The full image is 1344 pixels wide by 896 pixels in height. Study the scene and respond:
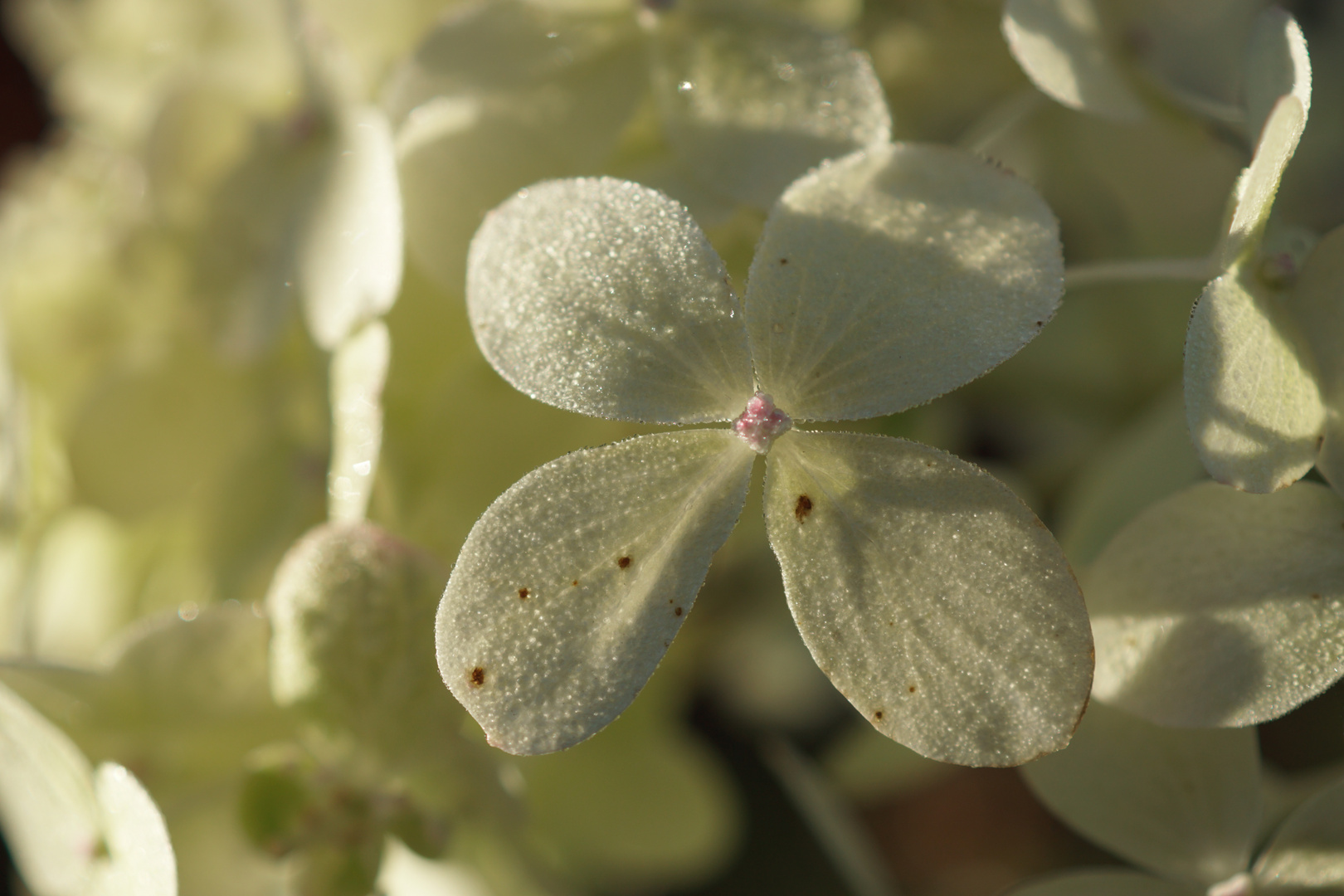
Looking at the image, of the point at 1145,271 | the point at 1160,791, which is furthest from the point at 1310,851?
the point at 1145,271

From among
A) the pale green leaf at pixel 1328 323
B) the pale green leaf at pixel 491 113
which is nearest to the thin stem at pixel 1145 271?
the pale green leaf at pixel 1328 323

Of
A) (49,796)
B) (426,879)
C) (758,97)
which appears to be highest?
(758,97)

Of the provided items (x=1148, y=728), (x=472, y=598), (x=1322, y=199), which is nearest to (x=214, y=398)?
(x=472, y=598)

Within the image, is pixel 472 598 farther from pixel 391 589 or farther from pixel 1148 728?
pixel 1148 728

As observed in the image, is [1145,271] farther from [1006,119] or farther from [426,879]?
[426,879]

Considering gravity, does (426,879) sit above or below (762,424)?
below

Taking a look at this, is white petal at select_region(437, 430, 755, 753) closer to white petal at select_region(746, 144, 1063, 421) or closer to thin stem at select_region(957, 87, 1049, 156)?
white petal at select_region(746, 144, 1063, 421)

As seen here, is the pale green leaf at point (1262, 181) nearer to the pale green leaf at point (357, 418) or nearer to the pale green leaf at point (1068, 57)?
the pale green leaf at point (1068, 57)
